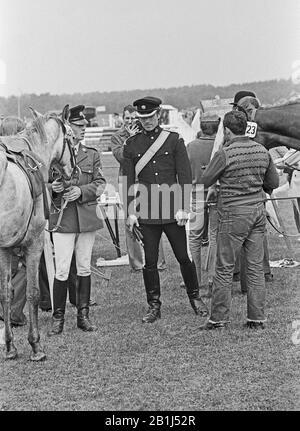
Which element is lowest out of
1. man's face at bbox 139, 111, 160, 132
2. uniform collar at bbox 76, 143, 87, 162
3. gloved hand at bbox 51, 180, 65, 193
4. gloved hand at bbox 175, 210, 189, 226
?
gloved hand at bbox 175, 210, 189, 226

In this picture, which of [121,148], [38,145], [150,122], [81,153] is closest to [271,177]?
[150,122]

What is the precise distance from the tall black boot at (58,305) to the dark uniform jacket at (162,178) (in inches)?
35.6

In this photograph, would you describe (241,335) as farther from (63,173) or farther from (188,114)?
(188,114)

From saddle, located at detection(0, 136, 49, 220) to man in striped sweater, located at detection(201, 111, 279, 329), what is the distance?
1341 millimetres

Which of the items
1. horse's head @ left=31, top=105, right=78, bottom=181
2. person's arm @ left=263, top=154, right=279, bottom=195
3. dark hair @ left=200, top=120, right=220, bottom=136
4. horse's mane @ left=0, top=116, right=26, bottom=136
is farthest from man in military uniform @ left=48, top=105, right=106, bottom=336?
dark hair @ left=200, top=120, right=220, bottom=136

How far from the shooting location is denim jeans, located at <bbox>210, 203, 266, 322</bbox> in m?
5.78

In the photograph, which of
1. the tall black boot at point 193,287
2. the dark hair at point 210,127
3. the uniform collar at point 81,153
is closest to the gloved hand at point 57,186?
the uniform collar at point 81,153

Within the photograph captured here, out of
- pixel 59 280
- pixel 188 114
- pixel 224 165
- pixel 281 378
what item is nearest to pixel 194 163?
pixel 224 165

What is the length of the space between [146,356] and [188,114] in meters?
13.6

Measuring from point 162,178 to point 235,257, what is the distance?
3.09 feet

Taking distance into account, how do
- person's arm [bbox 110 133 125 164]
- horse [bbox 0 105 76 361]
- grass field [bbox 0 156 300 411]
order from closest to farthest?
grass field [bbox 0 156 300 411], horse [bbox 0 105 76 361], person's arm [bbox 110 133 125 164]

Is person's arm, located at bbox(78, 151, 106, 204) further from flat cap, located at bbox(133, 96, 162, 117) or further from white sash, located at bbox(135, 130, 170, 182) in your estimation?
flat cap, located at bbox(133, 96, 162, 117)

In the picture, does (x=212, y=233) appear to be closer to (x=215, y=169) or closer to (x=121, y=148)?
(x=215, y=169)

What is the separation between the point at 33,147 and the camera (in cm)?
547
